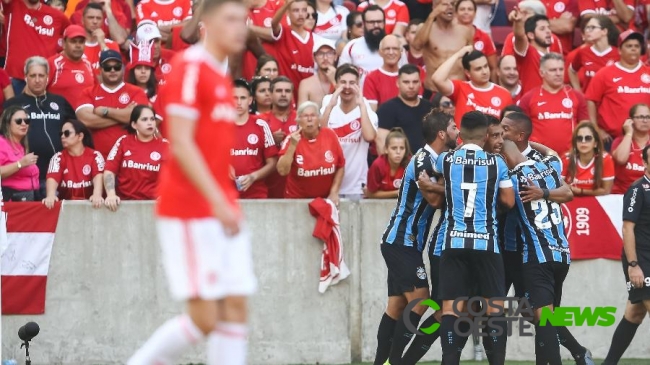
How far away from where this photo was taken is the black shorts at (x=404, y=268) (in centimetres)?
1005

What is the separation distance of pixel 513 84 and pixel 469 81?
0.97 metres

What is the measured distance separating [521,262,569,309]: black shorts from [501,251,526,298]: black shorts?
289mm

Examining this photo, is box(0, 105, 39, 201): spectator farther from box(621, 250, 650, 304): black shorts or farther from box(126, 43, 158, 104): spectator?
box(621, 250, 650, 304): black shorts

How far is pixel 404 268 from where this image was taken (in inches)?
396

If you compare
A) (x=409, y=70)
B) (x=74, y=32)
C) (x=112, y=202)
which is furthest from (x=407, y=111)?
(x=74, y=32)

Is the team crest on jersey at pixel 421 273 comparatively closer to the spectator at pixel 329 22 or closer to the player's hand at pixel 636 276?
the player's hand at pixel 636 276

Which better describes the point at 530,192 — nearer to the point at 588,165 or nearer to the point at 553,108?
the point at 588,165

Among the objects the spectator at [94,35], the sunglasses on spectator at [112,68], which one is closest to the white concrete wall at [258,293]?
the sunglasses on spectator at [112,68]

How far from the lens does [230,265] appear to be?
633cm

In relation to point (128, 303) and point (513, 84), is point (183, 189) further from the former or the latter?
point (513, 84)

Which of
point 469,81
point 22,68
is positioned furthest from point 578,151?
point 22,68

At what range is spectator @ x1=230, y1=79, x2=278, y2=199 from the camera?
40.2ft

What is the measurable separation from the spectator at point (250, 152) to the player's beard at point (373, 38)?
231cm

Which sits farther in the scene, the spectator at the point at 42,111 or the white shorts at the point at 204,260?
the spectator at the point at 42,111
